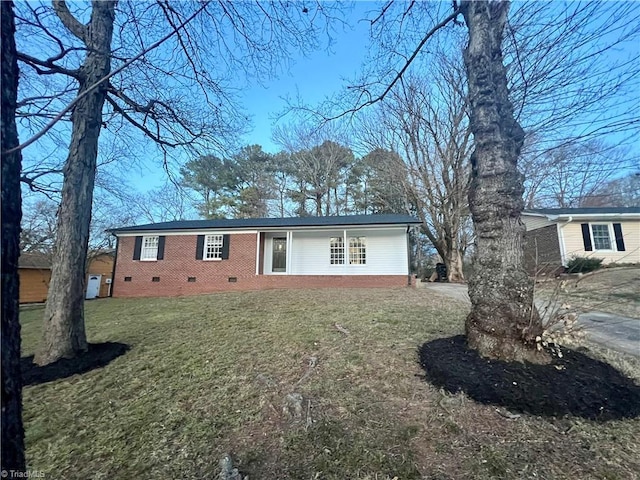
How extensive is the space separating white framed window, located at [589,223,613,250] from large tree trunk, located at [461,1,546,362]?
15.1m

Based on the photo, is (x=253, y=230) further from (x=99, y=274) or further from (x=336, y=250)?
(x=99, y=274)

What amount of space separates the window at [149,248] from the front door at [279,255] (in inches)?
224

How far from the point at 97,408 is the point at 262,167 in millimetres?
21204

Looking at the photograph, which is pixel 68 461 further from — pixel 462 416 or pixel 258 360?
pixel 462 416

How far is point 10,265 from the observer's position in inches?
51.0

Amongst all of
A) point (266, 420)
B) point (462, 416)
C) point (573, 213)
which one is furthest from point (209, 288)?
point (573, 213)

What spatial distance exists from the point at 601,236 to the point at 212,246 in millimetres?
18609

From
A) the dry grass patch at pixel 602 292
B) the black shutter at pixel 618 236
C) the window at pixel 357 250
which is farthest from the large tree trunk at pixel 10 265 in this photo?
the black shutter at pixel 618 236

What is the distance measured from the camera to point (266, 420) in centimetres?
262

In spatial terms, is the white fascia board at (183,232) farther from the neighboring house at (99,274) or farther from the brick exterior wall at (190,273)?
the neighboring house at (99,274)

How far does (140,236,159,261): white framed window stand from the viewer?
1416cm

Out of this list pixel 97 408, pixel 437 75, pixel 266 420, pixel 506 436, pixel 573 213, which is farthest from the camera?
pixel 573 213

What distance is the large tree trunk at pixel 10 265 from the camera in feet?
4.00

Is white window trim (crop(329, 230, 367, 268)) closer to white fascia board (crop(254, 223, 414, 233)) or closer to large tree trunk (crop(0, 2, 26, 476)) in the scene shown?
white fascia board (crop(254, 223, 414, 233))
